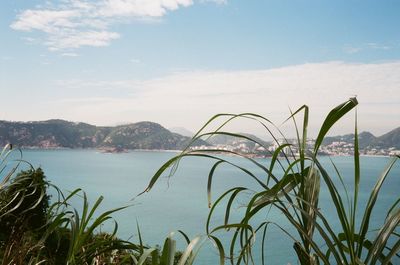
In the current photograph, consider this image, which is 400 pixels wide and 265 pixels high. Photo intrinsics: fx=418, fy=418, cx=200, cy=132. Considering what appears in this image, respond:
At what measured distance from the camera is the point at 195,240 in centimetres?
58

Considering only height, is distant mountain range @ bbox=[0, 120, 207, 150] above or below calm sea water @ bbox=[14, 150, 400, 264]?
above

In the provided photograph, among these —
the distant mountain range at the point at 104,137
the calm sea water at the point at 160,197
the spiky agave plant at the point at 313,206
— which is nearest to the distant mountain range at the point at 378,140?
the distant mountain range at the point at 104,137

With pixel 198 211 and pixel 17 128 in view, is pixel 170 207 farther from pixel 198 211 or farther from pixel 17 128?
pixel 17 128

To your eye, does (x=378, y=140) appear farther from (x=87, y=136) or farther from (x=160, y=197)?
(x=87, y=136)

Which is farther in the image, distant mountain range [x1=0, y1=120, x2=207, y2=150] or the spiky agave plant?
distant mountain range [x1=0, y1=120, x2=207, y2=150]

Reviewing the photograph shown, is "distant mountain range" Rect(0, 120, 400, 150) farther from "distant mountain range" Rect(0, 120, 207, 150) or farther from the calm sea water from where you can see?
the calm sea water

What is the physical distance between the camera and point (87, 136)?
90.1 meters

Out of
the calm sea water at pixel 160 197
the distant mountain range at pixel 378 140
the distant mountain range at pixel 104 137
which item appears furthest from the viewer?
the distant mountain range at pixel 378 140

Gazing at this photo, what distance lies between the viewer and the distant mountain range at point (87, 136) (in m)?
74.8

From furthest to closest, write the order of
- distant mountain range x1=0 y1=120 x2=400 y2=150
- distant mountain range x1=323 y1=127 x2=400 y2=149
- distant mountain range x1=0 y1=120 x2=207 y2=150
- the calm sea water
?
distant mountain range x1=323 y1=127 x2=400 y2=149
distant mountain range x1=0 y1=120 x2=400 y2=150
distant mountain range x1=0 y1=120 x2=207 y2=150
the calm sea water

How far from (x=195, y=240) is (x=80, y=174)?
6408 centimetres

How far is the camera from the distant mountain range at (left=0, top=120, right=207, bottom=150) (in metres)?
74.8

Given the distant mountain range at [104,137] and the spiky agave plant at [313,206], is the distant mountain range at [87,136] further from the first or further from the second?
the spiky agave plant at [313,206]

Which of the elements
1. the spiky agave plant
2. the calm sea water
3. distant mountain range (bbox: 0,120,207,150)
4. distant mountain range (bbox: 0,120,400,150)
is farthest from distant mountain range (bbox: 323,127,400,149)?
the spiky agave plant
